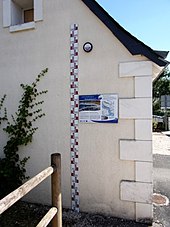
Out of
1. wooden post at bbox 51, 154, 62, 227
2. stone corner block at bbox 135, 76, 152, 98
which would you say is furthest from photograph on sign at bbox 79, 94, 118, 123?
wooden post at bbox 51, 154, 62, 227

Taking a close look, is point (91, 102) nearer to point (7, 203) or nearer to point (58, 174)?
point (58, 174)

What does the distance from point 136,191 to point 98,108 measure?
144cm

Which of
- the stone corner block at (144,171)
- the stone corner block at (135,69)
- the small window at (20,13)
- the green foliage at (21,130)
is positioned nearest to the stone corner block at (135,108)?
the stone corner block at (135,69)

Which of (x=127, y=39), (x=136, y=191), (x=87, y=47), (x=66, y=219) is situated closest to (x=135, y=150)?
(x=136, y=191)

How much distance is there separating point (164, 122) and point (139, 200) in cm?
1451

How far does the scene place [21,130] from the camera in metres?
3.92

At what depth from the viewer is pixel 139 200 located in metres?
3.24

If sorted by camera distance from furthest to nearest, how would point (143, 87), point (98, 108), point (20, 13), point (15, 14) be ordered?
1. point (20, 13)
2. point (15, 14)
3. point (98, 108)
4. point (143, 87)

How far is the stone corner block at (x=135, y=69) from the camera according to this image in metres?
3.19

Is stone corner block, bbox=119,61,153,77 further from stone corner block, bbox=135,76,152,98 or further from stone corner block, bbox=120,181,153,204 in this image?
stone corner block, bbox=120,181,153,204

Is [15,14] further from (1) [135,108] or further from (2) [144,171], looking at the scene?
(2) [144,171]

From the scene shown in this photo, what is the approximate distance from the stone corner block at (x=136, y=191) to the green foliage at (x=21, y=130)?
6.18ft

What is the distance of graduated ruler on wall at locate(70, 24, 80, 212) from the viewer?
3.59 m

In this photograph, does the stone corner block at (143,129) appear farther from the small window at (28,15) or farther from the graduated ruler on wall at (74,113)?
the small window at (28,15)
